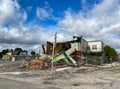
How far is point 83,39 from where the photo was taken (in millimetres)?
63500

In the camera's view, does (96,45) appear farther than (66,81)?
Yes

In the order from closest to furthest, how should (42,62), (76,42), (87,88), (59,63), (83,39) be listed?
1. (87,88)
2. (42,62)
3. (59,63)
4. (76,42)
5. (83,39)

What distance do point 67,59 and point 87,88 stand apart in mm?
21102

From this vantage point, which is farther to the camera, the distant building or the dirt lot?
the distant building

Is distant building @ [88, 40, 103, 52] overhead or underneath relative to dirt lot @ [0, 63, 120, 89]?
overhead

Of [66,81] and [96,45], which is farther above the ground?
[96,45]

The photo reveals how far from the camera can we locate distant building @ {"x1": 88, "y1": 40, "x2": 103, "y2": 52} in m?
69.1

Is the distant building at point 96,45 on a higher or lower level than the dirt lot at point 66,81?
higher

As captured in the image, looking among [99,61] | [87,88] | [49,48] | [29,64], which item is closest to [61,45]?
[49,48]

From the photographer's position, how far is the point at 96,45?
6962 cm

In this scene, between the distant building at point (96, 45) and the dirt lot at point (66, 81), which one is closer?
the dirt lot at point (66, 81)

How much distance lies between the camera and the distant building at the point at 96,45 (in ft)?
227

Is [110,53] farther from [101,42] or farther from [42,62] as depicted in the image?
[42,62]

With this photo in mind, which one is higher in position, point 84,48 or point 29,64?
point 84,48
